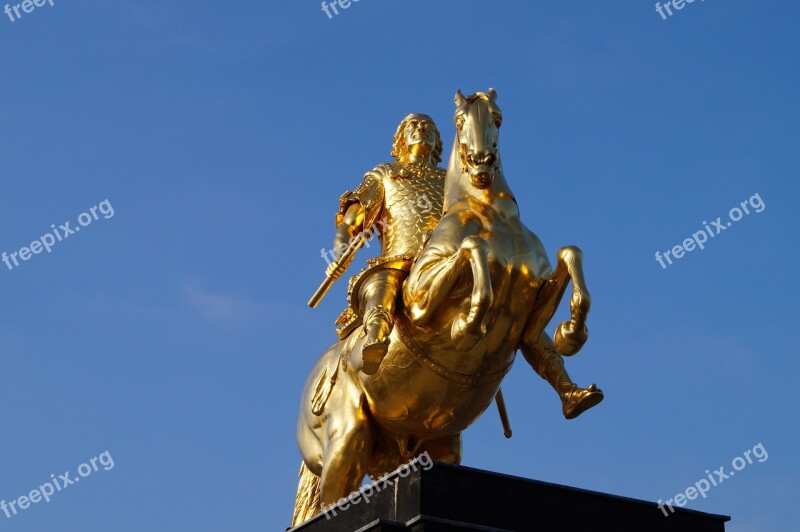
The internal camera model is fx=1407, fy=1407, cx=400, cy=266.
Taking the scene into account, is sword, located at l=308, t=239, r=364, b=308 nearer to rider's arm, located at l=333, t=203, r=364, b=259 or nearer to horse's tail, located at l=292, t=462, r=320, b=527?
rider's arm, located at l=333, t=203, r=364, b=259

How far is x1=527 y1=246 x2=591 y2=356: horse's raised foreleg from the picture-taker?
28.0 feet

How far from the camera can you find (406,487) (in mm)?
7770

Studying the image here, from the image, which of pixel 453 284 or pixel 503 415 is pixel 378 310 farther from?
pixel 503 415

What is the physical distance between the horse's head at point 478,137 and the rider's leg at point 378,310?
85 centimetres

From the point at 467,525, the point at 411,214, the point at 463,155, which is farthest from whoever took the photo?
the point at 411,214

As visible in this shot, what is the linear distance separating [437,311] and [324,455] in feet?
4.76

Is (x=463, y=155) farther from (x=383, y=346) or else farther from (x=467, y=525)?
(x=467, y=525)

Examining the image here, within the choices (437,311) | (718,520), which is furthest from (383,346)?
(718,520)

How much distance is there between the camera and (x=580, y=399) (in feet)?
28.9

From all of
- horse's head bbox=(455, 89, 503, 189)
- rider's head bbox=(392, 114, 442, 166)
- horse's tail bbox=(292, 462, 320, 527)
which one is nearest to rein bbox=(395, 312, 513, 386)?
horse's head bbox=(455, 89, 503, 189)

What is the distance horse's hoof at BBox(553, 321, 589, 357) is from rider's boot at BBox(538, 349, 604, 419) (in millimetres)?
310

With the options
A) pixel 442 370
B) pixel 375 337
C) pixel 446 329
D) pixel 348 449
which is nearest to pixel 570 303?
pixel 446 329

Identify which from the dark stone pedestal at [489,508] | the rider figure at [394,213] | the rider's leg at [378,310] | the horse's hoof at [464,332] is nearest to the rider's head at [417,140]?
the rider figure at [394,213]

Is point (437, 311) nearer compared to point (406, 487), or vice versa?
point (406, 487)
